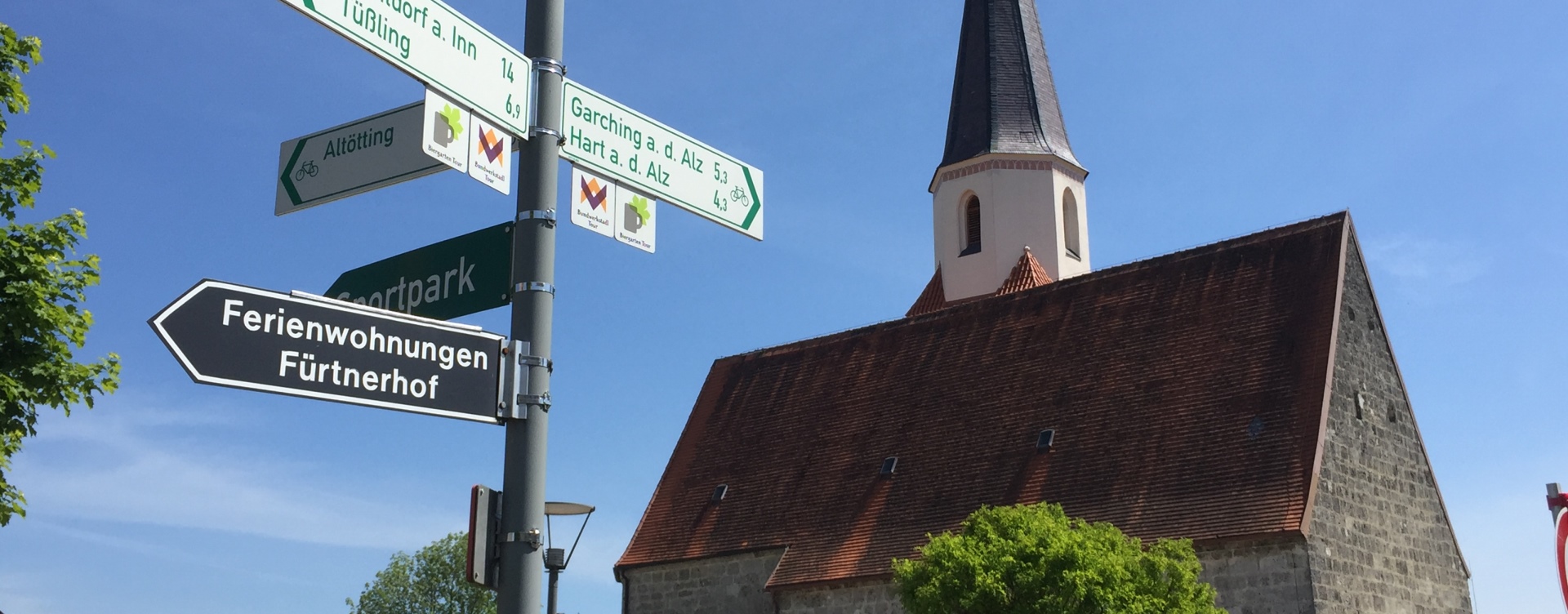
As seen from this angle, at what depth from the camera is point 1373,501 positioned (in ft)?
69.6

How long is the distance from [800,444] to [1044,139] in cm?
1086

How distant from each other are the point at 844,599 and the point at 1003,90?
15.6 metres

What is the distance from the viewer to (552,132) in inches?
194

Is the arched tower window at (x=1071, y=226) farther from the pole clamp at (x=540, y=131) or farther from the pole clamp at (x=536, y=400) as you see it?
the pole clamp at (x=536, y=400)

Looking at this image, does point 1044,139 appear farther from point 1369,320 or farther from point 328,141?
point 328,141

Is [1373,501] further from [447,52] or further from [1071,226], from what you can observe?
[447,52]

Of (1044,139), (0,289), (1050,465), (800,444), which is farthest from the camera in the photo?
(1044,139)

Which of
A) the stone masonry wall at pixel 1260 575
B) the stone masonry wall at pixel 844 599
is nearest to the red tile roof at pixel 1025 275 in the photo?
the stone masonry wall at pixel 844 599

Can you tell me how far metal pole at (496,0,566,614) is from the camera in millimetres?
4465

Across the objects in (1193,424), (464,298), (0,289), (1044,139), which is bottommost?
(464,298)

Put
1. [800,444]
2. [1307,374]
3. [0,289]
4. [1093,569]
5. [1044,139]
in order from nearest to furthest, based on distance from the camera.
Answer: [0,289] → [1093,569] → [1307,374] → [800,444] → [1044,139]

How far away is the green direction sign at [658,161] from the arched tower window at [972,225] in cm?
2710

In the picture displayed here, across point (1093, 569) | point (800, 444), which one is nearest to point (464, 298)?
point (1093, 569)

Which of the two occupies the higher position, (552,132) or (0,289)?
(0,289)
